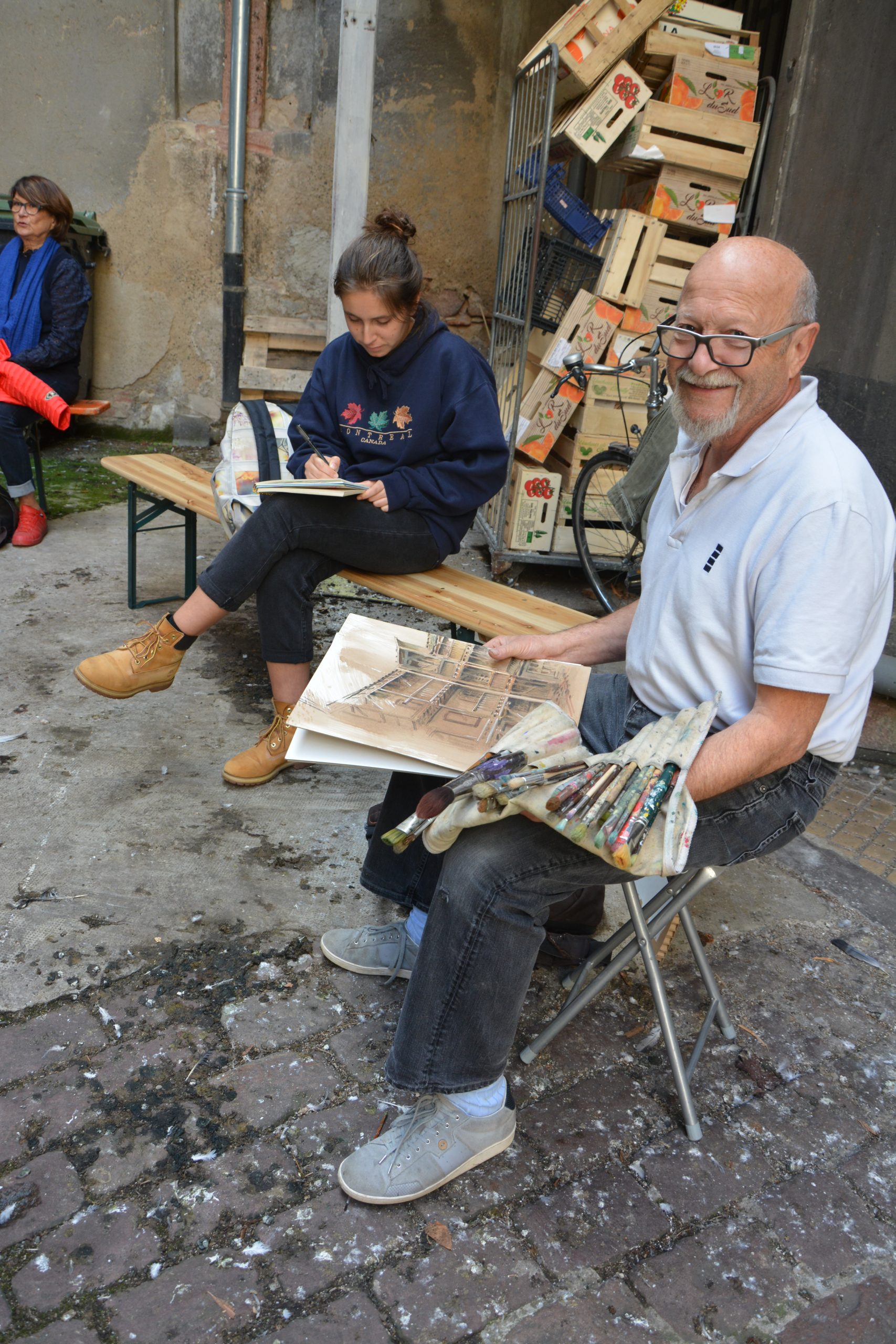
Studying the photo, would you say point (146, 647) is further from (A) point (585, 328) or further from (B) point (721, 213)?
(B) point (721, 213)

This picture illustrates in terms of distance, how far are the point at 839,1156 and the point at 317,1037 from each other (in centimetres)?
112

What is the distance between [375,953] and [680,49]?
4.51 metres

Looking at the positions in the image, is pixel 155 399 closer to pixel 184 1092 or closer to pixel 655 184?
pixel 655 184

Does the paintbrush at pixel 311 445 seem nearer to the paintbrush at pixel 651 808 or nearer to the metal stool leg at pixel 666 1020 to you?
the metal stool leg at pixel 666 1020

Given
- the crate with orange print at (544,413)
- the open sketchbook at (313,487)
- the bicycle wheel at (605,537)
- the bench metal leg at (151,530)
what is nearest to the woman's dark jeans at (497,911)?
the open sketchbook at (313,487)

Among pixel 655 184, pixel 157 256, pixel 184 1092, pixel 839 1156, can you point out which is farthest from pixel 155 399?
pixel 839 1156

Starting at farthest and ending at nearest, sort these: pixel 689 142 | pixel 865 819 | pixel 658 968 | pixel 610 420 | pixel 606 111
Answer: pixel 610 420
pixel 689 142
pixel 606 111
pixel 865 819
pixel 658 968

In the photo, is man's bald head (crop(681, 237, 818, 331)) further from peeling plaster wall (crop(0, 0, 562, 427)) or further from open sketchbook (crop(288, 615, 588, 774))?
peeling plaster wall (crop(0, 0, 562, 427))

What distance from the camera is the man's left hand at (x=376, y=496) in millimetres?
3139

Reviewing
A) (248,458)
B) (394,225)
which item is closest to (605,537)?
(248,458)

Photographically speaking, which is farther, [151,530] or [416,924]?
[151,530]

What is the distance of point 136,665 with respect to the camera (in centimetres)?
311

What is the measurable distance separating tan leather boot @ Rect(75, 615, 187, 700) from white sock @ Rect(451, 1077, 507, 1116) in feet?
5.63

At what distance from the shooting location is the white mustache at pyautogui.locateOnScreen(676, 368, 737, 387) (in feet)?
5.99
